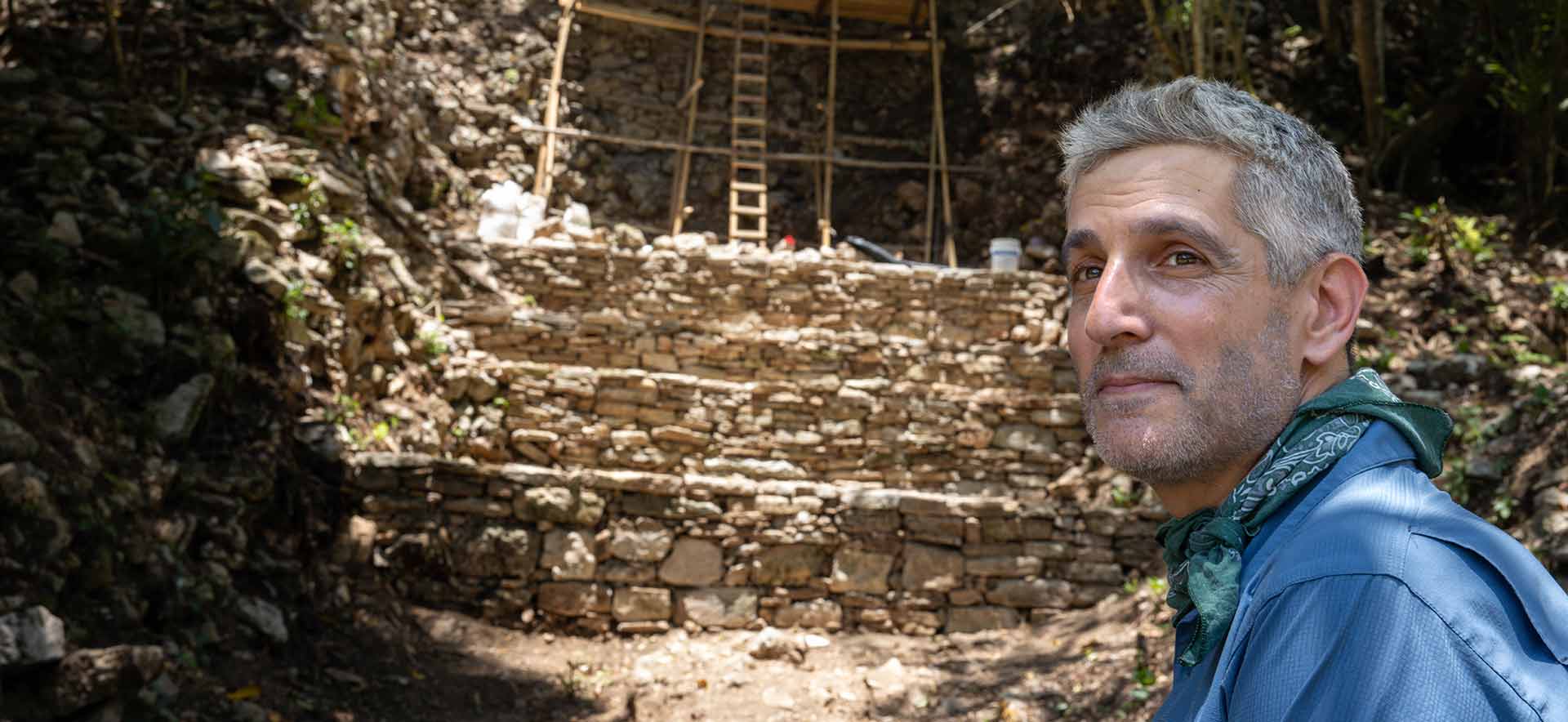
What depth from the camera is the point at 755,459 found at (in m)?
7.42

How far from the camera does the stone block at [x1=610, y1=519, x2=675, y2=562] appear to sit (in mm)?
5895

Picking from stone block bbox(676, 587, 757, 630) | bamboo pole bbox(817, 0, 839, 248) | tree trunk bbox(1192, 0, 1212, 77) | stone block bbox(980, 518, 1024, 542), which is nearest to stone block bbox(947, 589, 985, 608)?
stone block bbox(980, 518, 1024, 542)

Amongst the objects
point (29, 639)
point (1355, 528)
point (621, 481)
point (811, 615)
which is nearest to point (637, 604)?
point (621, 481)

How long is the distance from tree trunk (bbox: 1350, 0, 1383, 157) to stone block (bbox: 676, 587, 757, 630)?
615cm

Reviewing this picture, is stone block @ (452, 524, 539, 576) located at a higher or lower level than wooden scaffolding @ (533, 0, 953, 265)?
lower

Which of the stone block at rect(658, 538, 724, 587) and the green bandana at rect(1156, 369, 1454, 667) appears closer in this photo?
the green bandana at rect(1156, 369, 1454, 667)

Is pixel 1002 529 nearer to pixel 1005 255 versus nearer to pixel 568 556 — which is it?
pixel 568 556

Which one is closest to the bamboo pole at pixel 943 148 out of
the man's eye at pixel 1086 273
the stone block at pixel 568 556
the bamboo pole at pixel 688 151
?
the bamboo pole at pixel 688 151

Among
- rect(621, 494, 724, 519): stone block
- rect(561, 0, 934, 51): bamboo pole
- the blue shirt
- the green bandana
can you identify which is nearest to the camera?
the blue shirt

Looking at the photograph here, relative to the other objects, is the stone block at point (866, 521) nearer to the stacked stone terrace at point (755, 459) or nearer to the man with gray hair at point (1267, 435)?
the stacked stone terrace at point (755, 459)

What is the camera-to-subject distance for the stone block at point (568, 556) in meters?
5.84

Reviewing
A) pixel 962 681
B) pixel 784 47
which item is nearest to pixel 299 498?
pixel 962 681

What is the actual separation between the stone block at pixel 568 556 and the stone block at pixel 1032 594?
2.18 metres

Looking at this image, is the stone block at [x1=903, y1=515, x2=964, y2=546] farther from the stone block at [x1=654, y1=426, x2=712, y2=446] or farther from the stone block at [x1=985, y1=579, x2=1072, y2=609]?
the stone block at [x1=654, y1=426, x2=712, y2=446]
